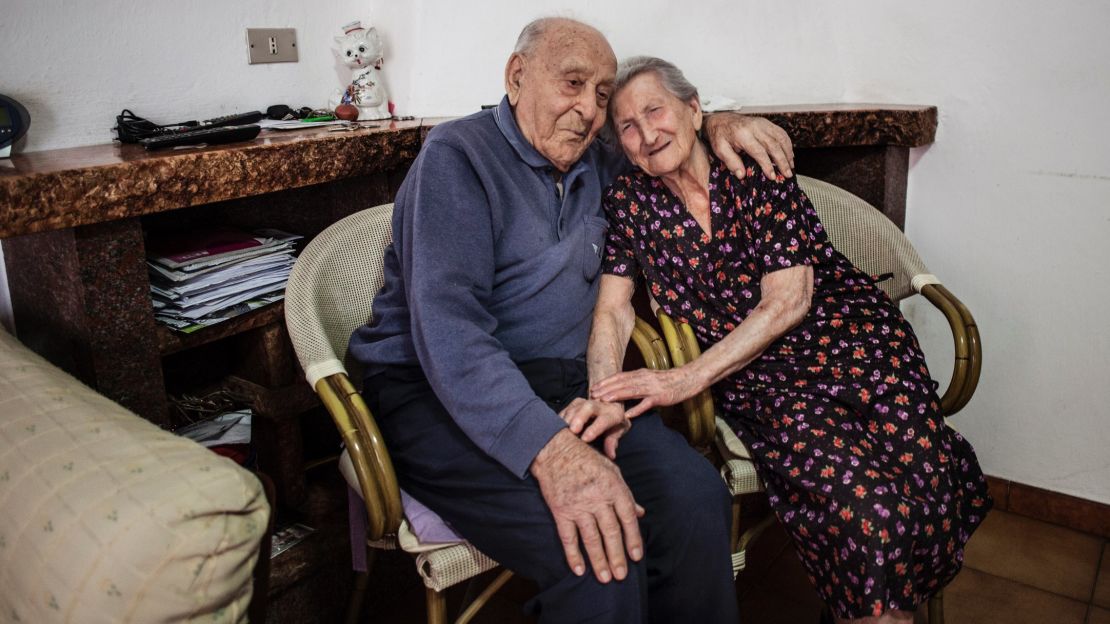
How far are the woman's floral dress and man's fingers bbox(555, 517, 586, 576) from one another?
0.46 m

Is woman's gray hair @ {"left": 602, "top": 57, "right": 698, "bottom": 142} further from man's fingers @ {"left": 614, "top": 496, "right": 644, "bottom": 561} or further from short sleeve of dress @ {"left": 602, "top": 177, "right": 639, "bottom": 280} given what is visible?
man's fingers @ {"left": 614, "top": 496, "right": 644, "bottom": 561}

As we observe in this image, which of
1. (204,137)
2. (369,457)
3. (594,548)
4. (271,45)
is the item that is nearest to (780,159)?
(594,548)

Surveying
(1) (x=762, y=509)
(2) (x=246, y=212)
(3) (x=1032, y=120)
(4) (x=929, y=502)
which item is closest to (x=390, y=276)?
(2) (x=246, y=212)

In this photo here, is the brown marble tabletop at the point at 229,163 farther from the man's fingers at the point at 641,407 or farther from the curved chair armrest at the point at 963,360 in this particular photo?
the man's fingers at the point at 641,407

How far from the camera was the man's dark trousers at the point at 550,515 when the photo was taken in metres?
1.32

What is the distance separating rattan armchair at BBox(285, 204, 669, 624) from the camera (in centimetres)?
138

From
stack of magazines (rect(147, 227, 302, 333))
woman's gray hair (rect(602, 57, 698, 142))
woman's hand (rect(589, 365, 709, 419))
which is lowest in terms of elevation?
woman's hand (rect(589, 365, 709, 419))

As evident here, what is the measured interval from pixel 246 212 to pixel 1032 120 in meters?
1.88

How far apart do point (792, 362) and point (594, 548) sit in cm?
62

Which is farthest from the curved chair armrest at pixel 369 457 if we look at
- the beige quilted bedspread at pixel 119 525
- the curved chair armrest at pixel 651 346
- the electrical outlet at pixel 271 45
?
the electrical outlet at pixel 271 45

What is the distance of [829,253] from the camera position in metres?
1.77

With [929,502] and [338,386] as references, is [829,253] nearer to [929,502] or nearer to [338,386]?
[929,502]

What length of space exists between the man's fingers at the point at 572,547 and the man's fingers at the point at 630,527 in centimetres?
7

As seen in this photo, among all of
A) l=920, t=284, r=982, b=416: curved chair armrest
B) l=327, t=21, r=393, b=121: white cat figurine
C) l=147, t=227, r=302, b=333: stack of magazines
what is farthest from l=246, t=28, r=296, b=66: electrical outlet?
l=920, t=284, r=982, b=416: curved chair armrest
